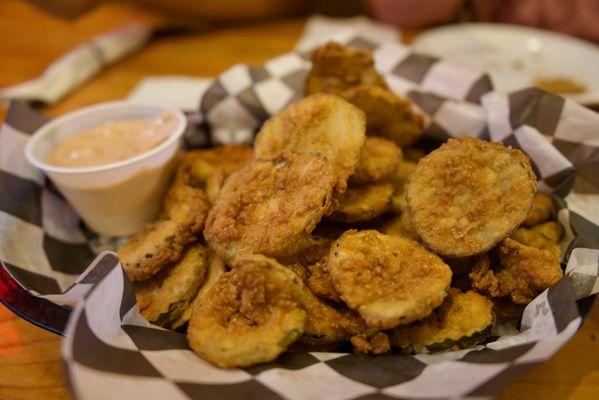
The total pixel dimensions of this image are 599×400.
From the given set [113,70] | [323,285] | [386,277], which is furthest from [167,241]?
[113,70]

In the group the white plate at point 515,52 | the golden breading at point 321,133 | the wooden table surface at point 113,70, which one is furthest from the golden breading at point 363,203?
the white plate at point 515,52

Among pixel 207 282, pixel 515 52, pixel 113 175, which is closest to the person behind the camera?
pixel 207 282

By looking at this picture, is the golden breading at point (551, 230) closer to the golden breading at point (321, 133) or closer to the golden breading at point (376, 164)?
the golden breading at point (376, 164)

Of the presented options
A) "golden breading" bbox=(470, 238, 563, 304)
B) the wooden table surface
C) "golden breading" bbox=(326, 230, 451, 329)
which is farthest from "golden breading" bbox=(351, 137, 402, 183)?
the wooden table surface

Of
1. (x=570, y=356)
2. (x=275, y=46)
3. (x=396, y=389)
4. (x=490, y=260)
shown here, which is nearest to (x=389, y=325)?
(x=396, y=389)

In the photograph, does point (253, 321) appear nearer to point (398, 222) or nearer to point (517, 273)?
point (398, 222)

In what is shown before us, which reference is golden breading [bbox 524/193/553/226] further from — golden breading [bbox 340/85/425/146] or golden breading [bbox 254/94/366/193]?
golden breading [bbox 254/94/366/193]

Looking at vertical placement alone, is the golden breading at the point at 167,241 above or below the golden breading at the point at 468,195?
below
